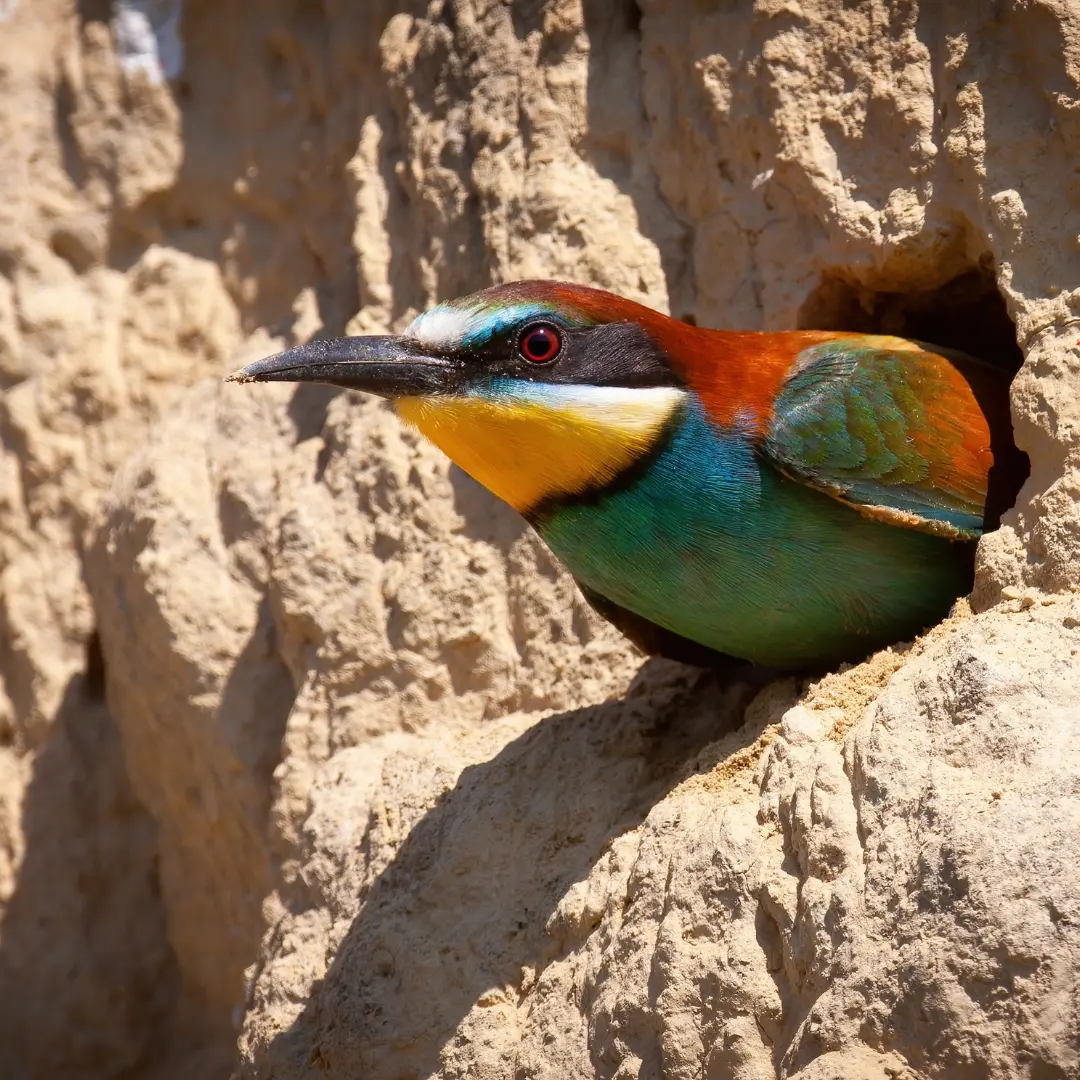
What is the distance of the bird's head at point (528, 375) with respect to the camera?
2.15 metres

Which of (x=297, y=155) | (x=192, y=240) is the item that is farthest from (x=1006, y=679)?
(x=192, y=240)

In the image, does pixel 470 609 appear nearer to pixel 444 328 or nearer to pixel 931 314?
pixel 444 328

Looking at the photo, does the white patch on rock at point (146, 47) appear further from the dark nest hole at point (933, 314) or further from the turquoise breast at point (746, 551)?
the turquoise breast at point (746, 551)

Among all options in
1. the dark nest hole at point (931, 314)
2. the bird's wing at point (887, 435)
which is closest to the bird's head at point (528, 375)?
the bird's wing at point (887, 435)

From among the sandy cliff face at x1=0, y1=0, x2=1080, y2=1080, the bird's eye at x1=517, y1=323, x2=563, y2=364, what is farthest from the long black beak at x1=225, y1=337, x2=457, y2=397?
the sandy cliff face at x1=0, y1=0, x2=1080, y2=1080

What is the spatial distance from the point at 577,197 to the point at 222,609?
1.07 metres

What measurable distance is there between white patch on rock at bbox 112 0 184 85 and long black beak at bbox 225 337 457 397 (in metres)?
1.74

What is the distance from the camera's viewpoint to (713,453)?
2127mm

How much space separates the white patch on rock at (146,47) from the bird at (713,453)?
5.66ft

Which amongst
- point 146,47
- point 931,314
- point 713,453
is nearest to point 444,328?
point 713,453

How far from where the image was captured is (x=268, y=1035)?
232 centimetres

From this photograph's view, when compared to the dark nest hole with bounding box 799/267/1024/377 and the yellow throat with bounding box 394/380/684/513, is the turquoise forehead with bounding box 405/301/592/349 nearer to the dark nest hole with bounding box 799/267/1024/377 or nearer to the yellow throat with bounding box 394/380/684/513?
the yellow throat with bounding box 394/380/684/513

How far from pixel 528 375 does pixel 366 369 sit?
236 millimetres

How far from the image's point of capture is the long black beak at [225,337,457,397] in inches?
85.3
